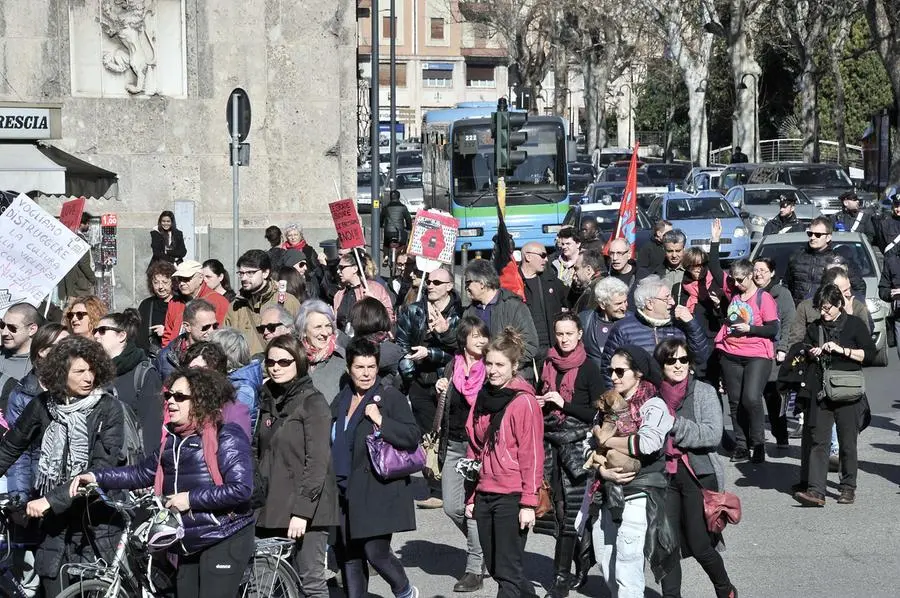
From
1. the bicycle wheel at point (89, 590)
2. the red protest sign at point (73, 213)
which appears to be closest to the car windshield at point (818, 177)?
the red protest sign at point (73, 213)

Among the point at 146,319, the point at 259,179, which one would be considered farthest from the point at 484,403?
the point at 259,179

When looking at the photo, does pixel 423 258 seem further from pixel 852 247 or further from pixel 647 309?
pixel 852 247

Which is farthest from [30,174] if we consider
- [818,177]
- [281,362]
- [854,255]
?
[818,177]

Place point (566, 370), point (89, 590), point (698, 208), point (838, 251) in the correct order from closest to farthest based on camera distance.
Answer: point (89, 590), point (566, 370), point (838, 251), point (698, 208)

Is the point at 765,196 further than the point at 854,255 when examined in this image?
Yes

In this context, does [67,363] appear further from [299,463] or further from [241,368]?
[299,463]

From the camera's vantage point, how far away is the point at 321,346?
26.3 ft

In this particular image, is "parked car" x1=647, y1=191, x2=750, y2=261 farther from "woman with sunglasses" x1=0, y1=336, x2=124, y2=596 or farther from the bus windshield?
"woman with sunglasses" x1=0, y1=336, x2=124, y2=596

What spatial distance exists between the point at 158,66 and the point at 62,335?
50.6ft

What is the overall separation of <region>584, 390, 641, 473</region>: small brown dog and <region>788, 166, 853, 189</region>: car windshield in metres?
28.0

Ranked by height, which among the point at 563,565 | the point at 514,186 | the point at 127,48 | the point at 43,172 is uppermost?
the point at 127,48

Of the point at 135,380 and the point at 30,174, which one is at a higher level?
the point at 30,174

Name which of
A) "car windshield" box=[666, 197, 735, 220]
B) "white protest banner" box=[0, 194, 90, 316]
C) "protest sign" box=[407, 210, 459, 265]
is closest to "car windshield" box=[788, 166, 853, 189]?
"car windshield" box=[666, 197, 735, 220]

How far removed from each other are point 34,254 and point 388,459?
386 cm
